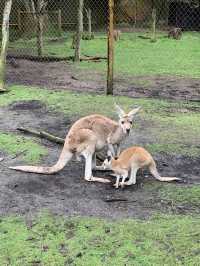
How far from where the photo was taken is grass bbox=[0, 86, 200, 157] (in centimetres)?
728

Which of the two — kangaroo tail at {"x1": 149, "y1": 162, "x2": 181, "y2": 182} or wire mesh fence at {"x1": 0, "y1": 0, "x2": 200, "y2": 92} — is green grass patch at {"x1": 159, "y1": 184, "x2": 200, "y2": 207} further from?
wire mesh fence at {"x1": 0, "y1": 0, "x2": 200, "y2": 92}

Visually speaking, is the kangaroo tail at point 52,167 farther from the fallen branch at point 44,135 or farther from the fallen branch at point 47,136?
the fallen branch at point 44,135

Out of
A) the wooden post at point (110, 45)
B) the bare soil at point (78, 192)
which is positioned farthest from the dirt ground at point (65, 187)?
the wooden post at point (110, 45)

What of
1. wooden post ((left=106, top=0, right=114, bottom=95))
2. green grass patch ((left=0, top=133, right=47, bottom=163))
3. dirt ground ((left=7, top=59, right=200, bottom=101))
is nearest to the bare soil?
green grass patch ((left=0, top=133, right=47, bottom=163))

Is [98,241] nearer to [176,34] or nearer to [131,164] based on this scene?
[131,164]

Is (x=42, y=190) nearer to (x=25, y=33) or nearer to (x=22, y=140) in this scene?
(x=22, y=140)

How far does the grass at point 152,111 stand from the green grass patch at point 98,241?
229 cm

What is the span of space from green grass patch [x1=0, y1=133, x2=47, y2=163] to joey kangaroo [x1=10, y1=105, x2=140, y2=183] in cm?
53

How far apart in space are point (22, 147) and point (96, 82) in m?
4.96

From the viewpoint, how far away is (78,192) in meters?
5.68

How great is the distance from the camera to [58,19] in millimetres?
18750

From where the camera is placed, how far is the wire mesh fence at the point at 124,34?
1430cm

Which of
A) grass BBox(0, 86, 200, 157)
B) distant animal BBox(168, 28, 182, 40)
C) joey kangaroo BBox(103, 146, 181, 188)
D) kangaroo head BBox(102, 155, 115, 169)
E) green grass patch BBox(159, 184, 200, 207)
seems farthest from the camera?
distant animal BBox(168, 28, 182, 40)

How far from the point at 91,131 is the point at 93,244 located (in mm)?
1860
